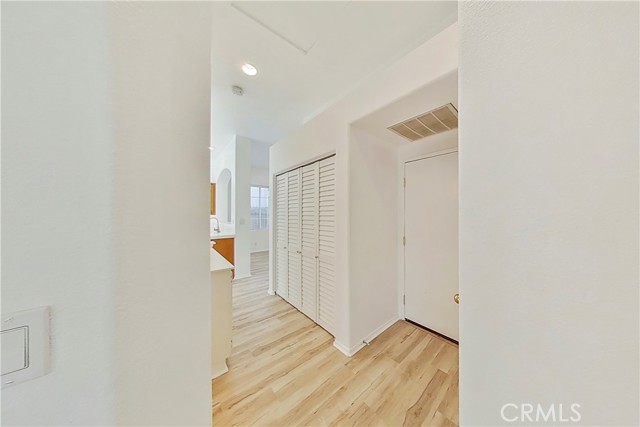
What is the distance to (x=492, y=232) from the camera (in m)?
0.61

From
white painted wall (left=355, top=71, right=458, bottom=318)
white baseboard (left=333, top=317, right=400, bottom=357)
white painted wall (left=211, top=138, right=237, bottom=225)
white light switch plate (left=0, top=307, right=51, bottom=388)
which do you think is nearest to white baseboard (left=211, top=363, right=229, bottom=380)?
white baseboard (left=333, top=317, right=400, bottom=357)

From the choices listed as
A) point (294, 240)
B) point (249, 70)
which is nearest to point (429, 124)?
point (249, 70)

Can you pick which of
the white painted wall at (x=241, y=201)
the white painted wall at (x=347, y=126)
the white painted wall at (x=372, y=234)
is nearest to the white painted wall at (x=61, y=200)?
the white painted wall at (x=347, y=126)

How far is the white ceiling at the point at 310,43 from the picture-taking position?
1430 mm

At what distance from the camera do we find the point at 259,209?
6.78 metres

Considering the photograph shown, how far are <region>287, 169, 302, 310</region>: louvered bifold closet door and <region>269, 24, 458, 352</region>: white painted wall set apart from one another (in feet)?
0.86

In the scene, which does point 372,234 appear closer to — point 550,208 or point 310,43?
point 550,208

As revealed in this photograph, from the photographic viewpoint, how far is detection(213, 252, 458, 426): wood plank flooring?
1.30 m

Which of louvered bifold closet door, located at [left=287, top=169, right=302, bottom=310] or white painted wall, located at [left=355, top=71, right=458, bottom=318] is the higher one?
white painted wall, located at [left=355, top=71, right=458, bottom=318]

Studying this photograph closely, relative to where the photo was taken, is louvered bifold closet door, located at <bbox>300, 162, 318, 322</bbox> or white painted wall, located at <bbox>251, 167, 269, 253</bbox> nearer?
louvered bifold closet door, located at <bbox>300, 162, 318, 322</bbox>

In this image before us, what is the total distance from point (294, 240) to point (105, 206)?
7.60 ft

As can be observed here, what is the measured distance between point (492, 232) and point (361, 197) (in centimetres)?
136

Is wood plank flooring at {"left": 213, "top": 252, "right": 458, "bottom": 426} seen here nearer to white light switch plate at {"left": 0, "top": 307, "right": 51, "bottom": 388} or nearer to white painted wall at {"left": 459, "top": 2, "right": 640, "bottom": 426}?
white painted wall at {"left": 459, "top": 2, "right": 640, "bottom": 426}

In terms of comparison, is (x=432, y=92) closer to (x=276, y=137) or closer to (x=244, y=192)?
(x=276, y=137)
